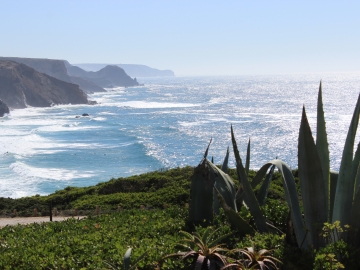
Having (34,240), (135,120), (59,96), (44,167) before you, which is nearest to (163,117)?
(135,120)

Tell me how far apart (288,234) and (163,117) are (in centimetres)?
6856

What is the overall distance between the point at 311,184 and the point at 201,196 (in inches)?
69.7

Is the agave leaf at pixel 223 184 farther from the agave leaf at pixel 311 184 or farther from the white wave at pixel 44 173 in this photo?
the white wave at pixel 44 173

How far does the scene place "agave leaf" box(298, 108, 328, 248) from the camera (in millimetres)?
3851

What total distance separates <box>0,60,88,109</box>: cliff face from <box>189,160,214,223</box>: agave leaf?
308 feet

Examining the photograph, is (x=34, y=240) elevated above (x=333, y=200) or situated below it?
below

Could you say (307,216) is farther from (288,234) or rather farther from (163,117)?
(163,117)

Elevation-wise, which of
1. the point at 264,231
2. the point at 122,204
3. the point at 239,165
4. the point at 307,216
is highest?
the point at 239,165

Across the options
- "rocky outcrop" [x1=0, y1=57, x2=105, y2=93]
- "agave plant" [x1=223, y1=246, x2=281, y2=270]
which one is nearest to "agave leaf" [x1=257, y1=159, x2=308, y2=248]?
"agave plant" [x1=223, y1=246, x2=281, y2=270]

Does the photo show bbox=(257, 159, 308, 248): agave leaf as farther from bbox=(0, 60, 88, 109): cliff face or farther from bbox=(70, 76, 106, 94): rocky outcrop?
bbox=(70, 76, 106, 94): rocky outcrop

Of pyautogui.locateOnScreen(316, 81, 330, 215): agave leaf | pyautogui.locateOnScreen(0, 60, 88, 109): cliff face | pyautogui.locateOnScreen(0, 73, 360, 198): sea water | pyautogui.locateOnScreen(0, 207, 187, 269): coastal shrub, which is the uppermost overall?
pyautogui.locateOnScreen(316, 81, 330, 215): agave leaf

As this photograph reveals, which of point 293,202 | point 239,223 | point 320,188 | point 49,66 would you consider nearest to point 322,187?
point 320,188

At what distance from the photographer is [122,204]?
14789mm

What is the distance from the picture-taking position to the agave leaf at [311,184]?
12.6 feet
